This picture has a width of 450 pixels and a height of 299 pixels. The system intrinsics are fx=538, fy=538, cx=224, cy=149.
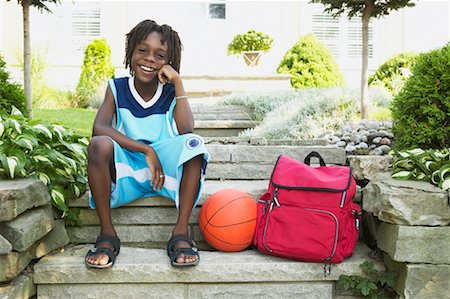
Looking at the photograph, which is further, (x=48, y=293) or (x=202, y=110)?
(x=202, y=110)

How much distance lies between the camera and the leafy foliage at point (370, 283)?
2.43 metres

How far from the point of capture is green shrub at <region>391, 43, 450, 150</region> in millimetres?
2961

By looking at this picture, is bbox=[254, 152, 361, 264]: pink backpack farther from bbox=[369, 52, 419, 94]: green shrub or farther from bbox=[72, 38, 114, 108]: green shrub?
bbox=[72, 38, 114, 108]: green shrub

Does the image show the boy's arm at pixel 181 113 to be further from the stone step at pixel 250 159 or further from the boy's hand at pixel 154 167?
the stone step at pixel 250 159

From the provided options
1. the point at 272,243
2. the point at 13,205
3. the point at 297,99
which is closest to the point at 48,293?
the point at 13,205

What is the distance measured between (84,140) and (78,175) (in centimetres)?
52

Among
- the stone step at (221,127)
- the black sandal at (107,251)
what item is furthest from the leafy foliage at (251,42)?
the black sandal at (107,251)

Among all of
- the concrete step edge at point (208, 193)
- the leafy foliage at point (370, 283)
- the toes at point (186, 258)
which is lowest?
the leafy foliage at point (370, 283)

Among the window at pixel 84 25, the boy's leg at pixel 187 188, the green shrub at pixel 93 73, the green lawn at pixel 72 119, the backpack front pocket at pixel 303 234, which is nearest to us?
the backpack front pocket at pixel 303 234

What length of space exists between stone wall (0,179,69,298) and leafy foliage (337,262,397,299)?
4.56ft

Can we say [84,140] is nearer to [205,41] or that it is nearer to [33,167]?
[33,167]

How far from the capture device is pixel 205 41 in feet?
37.6

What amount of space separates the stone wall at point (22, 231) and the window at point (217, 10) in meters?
9.42

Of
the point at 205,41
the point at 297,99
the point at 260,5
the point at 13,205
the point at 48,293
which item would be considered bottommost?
the point at 48,293
